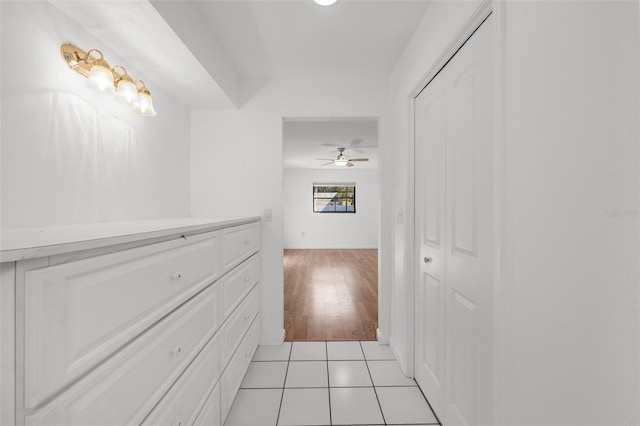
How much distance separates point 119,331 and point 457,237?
54.0 inches

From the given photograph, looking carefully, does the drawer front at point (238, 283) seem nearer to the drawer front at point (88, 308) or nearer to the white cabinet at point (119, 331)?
the white cabinet at point (119, 331)

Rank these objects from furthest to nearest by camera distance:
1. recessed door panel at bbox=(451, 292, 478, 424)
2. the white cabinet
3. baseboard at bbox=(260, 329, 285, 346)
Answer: baseboard at bbox=(260, 329, 285, 346) < recessed door panel at bbox=(451, 292, 478, 424) < the white cabinet

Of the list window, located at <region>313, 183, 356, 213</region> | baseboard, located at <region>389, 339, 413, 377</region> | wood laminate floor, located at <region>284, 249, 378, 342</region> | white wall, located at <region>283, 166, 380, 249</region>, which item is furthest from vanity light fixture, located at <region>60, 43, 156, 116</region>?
window, located at <region>313, 183, 356, 213</region>

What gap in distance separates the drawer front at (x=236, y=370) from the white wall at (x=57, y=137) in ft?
3.52

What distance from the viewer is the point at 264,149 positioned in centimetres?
245

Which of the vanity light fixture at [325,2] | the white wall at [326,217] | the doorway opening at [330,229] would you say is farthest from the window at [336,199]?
the vanity light fixture at [325,2]

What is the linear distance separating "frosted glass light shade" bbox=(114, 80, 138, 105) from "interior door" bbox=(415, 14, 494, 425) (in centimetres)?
166

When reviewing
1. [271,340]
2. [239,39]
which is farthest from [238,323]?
[239,39]

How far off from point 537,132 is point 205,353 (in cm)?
151

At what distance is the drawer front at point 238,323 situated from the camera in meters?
1.50

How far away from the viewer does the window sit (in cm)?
821

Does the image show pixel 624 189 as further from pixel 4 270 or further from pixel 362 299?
pixel 362 299

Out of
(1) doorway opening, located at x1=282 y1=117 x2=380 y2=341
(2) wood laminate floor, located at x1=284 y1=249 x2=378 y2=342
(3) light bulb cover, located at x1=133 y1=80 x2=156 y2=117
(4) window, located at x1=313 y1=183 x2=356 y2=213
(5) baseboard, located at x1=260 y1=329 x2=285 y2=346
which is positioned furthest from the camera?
(4) window, located at x1=313 y1=183 x2=356 y2=213

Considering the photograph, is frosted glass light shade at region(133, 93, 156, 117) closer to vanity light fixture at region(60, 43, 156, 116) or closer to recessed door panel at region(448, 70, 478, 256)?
vanity light fixture at region(60, 43, 156, 116)
